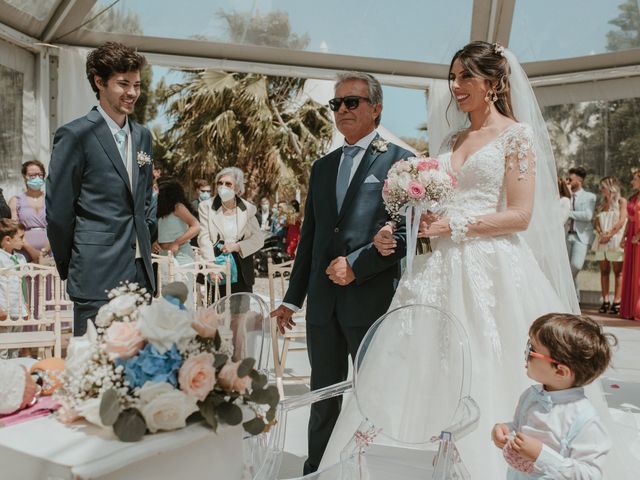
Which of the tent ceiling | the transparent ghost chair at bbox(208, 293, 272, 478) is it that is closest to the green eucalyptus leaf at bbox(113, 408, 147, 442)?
the transparent ghost chair at bbox(208, 293, 272, 478)

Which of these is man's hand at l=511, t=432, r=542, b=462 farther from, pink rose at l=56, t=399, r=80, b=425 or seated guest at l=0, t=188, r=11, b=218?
seated guest at l=0, t=188, r=11, b=218

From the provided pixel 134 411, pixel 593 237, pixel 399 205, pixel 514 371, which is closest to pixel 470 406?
pixel 514 371

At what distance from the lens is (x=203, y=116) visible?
58.7 feet

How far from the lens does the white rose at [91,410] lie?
1490 mm

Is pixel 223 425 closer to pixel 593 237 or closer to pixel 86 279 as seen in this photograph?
pixel 86 279

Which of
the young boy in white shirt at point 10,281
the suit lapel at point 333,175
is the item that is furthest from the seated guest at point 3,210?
the suit lapel at point 333,175

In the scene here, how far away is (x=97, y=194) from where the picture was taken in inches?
121

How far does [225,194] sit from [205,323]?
17.6 feet

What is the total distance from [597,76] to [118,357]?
8291mm

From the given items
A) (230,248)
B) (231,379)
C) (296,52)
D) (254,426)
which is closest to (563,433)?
(254,426)

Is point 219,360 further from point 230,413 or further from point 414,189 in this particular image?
point 414,189

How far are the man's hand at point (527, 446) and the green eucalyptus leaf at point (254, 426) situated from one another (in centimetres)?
87

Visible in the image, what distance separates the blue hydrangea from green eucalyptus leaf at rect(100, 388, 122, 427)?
6 cm

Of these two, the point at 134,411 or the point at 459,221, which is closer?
the point at 134,411
